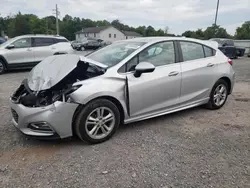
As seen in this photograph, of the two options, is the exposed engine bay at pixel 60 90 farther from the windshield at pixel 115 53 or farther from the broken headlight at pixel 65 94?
the windshield at pixel 115 53

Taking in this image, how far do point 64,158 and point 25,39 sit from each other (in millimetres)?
7941

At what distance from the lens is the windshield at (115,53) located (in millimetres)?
3457

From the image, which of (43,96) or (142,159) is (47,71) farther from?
(142,159)

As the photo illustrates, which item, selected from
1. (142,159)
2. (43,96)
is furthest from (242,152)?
(43,96)

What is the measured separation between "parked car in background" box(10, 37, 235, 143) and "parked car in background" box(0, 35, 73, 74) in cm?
624

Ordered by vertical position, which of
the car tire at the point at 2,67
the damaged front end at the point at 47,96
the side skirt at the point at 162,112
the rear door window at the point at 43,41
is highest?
the rear door window at the point at 43,41

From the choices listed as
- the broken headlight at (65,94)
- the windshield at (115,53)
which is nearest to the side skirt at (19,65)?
the windshield at (115,53)

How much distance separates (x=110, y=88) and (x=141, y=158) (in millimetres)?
1031

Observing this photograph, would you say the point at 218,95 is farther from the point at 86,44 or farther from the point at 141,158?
the point at 86,44

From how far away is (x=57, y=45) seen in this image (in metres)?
10.1

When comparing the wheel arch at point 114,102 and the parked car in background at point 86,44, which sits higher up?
the parked car in background at point 86,44

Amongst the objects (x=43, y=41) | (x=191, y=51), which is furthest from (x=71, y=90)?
(x=43, y=41)

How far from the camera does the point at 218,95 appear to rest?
451 centimetres

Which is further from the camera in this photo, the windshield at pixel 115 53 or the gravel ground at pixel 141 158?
the windshield at pixel 115 53
